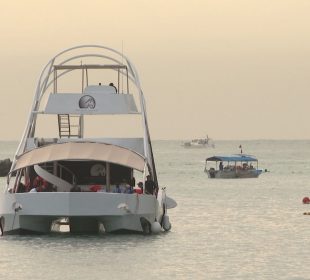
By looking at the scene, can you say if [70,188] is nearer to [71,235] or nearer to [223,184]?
[71,235]

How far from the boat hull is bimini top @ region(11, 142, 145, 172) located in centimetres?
173

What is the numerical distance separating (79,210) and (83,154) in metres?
3.02

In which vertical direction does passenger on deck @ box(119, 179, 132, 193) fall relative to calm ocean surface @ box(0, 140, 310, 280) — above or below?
above

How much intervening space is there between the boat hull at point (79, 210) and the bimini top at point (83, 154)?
5.68 feet

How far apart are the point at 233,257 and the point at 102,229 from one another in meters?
8.52

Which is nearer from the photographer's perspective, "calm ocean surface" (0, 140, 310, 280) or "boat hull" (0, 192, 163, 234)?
"calm ocean surface" (0, 140, 310, 280)

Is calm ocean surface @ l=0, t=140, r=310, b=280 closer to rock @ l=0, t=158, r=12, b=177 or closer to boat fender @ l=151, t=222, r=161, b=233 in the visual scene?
boat fender @ l=151, t=222, r=161, b=233

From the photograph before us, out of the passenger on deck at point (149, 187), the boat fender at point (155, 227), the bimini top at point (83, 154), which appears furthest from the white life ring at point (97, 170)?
the boat fender at point (155, 227)

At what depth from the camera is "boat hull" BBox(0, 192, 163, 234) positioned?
4716cm

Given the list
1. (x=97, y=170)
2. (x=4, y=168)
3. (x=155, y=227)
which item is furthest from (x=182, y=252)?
(x=4, y=168)

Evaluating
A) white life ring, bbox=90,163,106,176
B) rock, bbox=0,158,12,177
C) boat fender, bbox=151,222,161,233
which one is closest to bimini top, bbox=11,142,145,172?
boat fender, bbox=151,222,161,233

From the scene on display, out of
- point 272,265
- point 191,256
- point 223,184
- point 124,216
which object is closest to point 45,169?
point 124,216

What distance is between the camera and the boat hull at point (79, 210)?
47156mm

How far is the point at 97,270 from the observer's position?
41.0 meters
